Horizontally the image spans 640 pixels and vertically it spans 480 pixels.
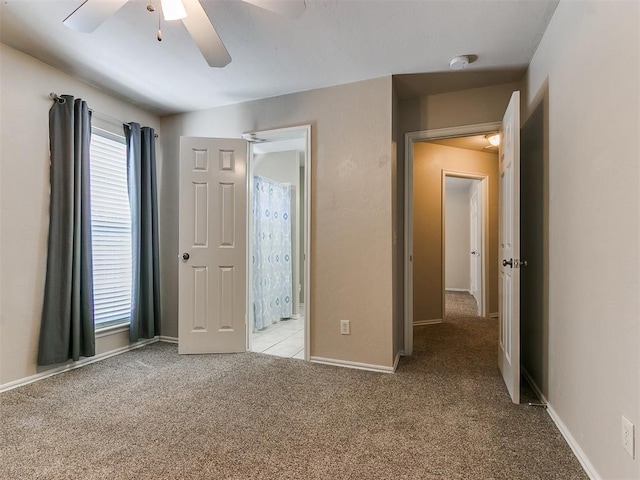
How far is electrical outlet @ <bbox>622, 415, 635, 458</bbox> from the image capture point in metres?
1.18

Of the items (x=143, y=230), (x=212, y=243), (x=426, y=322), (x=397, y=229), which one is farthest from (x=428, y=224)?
(x=143, y=230)

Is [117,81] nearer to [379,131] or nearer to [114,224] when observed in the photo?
[114,224]

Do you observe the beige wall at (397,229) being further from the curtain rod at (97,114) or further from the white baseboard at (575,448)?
the curtain rod at (97,114)

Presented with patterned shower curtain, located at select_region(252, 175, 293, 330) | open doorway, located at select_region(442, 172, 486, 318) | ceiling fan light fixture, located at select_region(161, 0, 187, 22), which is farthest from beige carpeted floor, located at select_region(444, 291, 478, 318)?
ceiling fan light fixture, located at select_region(161, 0, 187, 22)

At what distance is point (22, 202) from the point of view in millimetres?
2438

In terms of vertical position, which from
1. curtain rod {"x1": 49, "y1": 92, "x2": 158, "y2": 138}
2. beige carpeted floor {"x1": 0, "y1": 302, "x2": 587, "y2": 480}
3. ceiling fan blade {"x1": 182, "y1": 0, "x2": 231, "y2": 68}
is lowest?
beige carpeted floor {"x1": 0, "y1": 302, "x2": 587, "y2": 480}

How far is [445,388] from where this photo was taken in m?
2.35

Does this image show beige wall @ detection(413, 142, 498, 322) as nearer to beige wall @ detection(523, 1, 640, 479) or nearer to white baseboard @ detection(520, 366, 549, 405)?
white baseboard @ detection(520, 366, 549, 405)

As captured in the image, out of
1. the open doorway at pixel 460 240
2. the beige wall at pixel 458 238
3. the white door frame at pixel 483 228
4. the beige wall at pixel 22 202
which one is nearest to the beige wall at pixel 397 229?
the white door frame at pixel 483 228

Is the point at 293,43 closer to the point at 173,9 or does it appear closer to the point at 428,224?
the point at 173,9

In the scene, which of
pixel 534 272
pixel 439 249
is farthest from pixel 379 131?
pixel 439 249

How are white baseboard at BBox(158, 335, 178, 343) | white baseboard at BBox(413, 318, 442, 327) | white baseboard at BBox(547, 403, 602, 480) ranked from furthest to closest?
white baseboard at BBox(413, 318, 442, 327)
white baseboard at BBox(158, 335, 178, 343)
white baseboard at BBox(547, 403, 602, 480)

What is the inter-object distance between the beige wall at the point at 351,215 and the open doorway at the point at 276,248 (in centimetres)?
44

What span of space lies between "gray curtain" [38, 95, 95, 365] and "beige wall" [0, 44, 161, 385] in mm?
55
